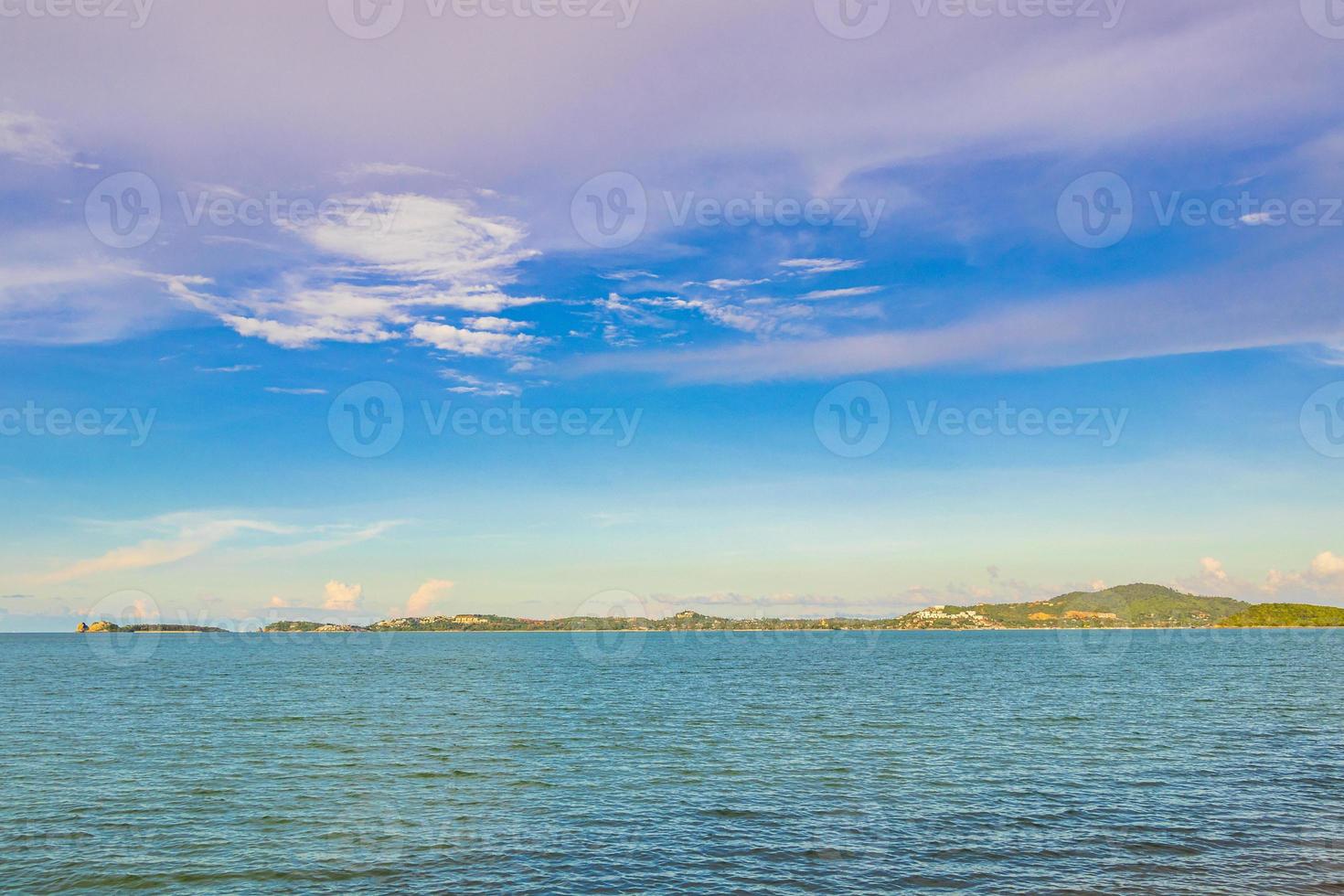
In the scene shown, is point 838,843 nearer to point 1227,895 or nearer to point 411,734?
point 1227,895

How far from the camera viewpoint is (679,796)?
4288cm

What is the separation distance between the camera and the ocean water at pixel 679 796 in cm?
3084

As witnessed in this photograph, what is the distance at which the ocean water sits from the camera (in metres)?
30.8

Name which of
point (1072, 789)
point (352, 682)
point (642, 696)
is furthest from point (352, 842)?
point (352, 682)

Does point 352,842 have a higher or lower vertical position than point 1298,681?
higher

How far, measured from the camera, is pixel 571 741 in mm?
61531

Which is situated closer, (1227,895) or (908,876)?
(1227,895)

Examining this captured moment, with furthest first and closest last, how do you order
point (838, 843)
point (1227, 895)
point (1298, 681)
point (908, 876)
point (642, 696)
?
point (1298, 681), point (642, 696), point (838, 843), point (908, 876), point (1227, 895)

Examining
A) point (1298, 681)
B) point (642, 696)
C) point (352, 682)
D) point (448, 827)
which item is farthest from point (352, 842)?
point (1298, 681)

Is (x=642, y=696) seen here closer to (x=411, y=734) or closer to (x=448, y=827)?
(x=411, y=734)

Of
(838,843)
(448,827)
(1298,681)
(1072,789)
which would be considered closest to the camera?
(838,843)

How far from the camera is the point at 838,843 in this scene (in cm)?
3406

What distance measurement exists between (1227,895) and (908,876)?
1069 cm

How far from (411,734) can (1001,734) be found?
47.3 metres
